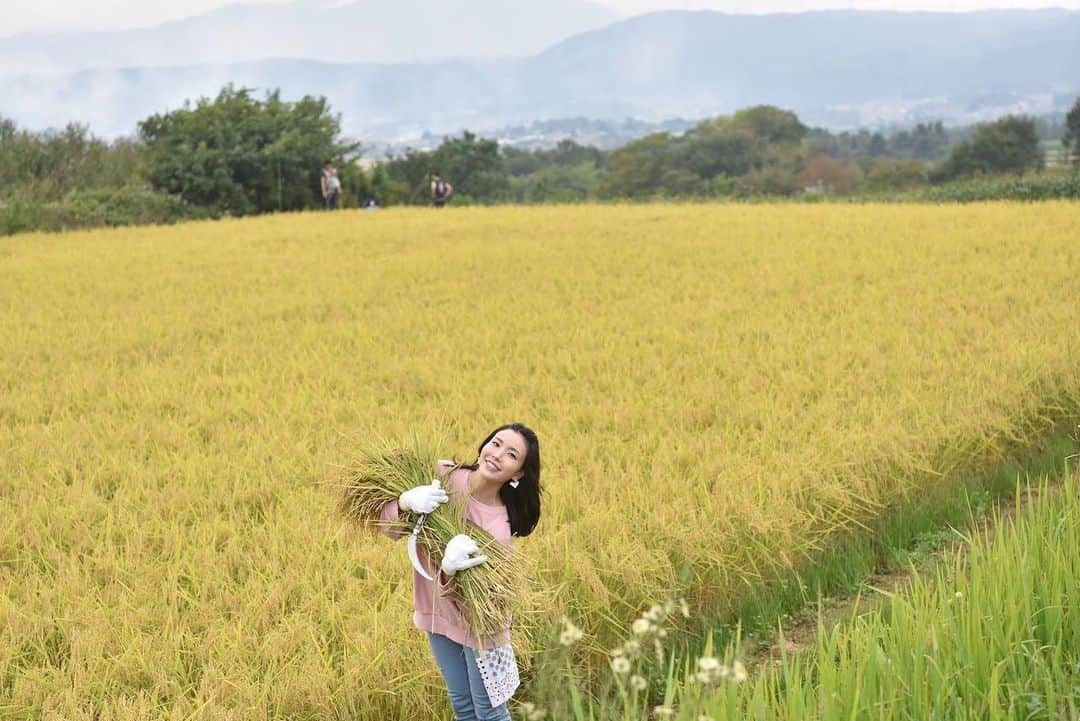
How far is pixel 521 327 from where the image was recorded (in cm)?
645

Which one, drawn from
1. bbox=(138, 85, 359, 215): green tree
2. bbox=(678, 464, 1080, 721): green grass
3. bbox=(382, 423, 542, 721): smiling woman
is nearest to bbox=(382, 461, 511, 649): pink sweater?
bbox=(382, 423, 542, 721): smiling woman

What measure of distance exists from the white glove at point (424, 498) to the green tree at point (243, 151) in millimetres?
16218

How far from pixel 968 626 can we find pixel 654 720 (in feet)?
2.68

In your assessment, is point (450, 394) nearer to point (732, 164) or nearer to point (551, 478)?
point (551, 478)

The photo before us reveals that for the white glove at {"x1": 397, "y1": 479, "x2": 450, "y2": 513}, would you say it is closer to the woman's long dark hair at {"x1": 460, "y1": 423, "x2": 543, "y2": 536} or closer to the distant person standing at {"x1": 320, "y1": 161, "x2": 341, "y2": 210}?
the woman's long dark hair at {"x1": 460, "y1": 423, "x2": 543, "y2": 536}

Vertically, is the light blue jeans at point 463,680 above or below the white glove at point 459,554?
below

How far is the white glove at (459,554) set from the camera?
5.84 feet

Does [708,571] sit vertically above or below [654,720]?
above

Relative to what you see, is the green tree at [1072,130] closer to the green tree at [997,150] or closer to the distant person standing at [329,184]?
the green tree at [997,150]

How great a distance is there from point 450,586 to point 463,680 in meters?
0.25

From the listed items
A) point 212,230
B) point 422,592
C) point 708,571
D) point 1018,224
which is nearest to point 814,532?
point 708,571

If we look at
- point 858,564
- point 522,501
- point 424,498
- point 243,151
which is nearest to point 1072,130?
point 243,151

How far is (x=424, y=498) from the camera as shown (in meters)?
1.84

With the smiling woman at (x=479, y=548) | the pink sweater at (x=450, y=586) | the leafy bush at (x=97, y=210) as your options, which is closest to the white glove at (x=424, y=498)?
the smiling woman at (x=479, y=548)
